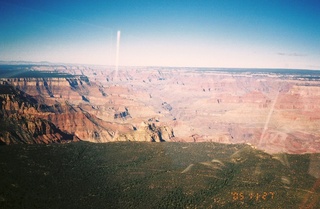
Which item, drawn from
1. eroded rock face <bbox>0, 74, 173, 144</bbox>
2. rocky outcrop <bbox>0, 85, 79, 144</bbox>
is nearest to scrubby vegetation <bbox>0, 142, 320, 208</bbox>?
rocky outcrop <bbox>0, 85, 79, 144</bbox>

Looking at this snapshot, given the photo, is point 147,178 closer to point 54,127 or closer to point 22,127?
point 22,127

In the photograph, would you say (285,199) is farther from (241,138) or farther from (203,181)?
(241,138)

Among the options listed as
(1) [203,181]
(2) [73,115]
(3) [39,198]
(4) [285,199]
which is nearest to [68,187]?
(3) [39,198]
